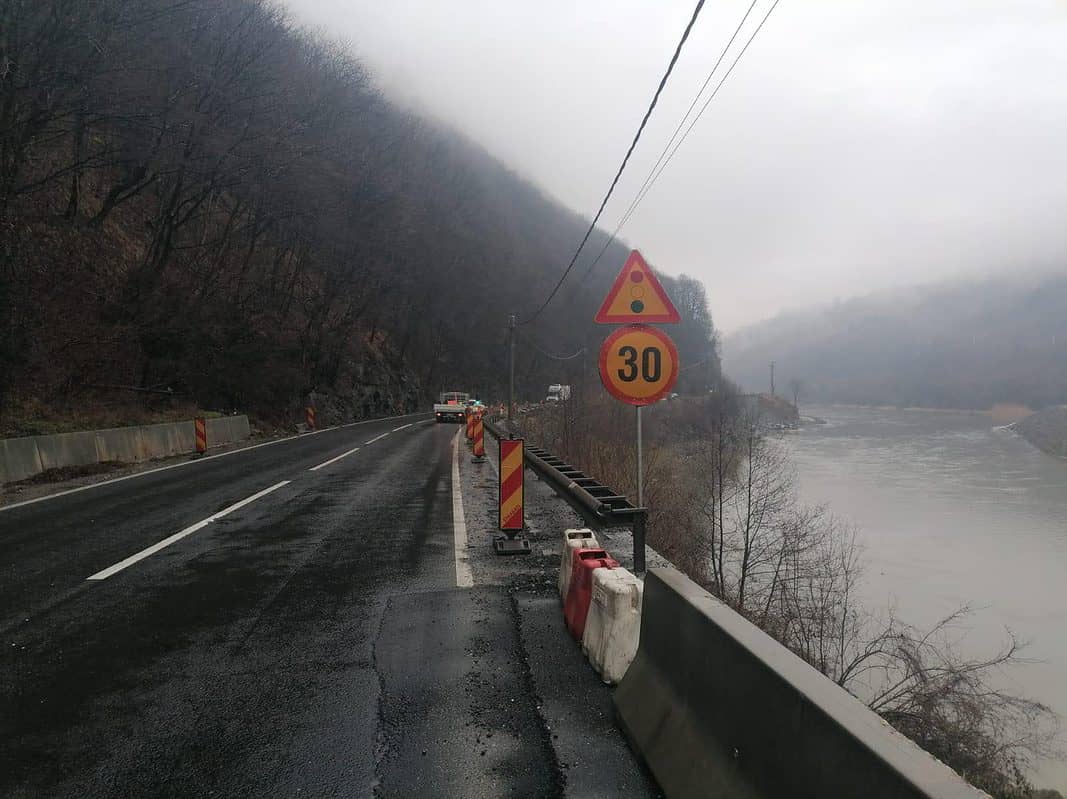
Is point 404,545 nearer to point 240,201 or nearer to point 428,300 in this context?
point 240,201

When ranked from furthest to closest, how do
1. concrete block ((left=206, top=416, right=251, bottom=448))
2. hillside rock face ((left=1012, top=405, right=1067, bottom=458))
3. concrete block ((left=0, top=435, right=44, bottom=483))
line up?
hillside rock face ((left=1012, top=405, right=1067, bottom=458)) → concrete block ((left=206, top=416, right=251, bottom=448)) → concrete block ((left=0, top=435, right=44, bottom=483))

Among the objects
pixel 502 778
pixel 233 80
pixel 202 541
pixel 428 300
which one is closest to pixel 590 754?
pixel 502 778

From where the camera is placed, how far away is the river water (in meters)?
18.5

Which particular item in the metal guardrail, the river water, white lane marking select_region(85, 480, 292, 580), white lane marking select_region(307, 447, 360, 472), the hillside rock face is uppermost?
the metal guardrail

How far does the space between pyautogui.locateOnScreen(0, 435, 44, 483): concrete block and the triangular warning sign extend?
462 inches

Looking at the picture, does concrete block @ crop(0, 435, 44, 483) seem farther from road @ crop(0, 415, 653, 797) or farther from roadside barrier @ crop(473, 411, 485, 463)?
roadside barrier @ crop(473, 411, 485, 463)

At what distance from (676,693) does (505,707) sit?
109cm

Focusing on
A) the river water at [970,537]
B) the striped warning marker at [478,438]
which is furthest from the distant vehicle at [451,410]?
the striped warning marker at [478,438]

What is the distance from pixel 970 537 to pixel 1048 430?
49.0 meters

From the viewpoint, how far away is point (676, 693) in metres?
2.91

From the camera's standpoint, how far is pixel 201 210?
31609mm

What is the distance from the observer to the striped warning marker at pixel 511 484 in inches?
284

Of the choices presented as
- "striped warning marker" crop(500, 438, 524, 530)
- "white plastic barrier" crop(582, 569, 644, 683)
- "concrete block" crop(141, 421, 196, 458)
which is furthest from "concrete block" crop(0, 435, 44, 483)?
"white plastic barrier" crop(582, 569, 644, 683)

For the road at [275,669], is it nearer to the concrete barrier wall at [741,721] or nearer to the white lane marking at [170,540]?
the white lane marking at [170,540]
